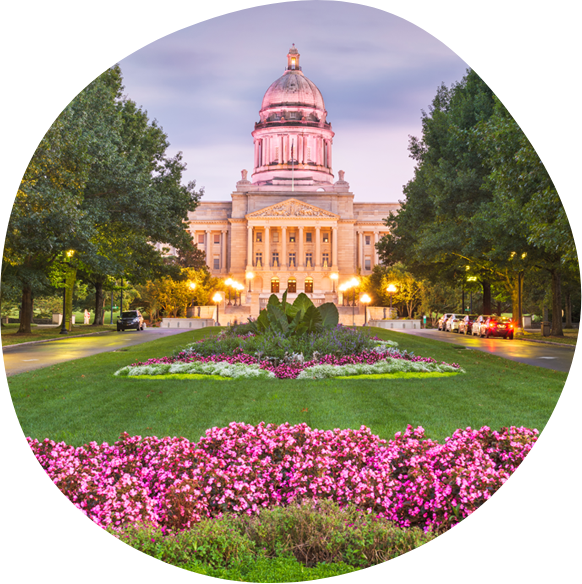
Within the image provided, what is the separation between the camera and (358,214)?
5369 inches

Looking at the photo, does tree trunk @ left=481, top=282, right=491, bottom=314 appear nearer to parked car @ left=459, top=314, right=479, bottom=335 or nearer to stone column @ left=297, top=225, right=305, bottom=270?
parked car @ left=459, top=314, right=479, bottom=335

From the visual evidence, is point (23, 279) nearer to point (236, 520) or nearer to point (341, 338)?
point (341, 338)

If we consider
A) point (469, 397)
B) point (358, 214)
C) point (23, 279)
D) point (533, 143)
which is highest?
point (358, 214)

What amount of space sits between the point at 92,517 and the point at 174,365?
11.7 metres

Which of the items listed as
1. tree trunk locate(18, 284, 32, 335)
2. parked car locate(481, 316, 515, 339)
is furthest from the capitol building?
tree trunk locate(18, 284, 32, 335)

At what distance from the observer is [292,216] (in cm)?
12469

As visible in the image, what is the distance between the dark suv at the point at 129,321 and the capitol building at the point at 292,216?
55988mm

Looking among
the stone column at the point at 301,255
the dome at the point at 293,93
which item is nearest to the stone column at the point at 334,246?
the stone column at the point at 301,255

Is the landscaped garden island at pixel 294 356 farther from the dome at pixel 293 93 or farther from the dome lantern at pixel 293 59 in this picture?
the dome lantern at pixel 293 59

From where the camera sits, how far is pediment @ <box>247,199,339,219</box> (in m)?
124

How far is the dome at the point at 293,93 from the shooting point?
5846 inches

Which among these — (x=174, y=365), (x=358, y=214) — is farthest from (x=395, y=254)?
(x=358, y=214)

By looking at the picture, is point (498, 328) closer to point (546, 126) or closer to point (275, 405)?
point (546, 126)

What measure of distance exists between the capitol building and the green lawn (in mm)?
94888
